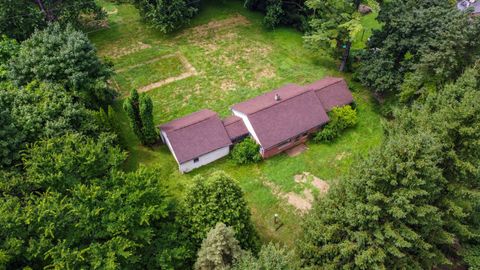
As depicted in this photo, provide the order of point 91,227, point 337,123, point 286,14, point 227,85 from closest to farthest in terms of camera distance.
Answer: point 91,227 < point 337,123 < point 227,85 < point 286,14

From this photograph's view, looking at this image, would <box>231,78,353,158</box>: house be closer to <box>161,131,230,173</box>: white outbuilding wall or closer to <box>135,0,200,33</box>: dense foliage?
<box>161,131,230,173</box>: white outbuilding wall

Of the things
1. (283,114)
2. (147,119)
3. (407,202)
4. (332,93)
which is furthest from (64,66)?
(407,202)

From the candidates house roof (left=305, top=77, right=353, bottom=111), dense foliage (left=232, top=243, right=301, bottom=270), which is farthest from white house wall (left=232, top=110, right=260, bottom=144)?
dense foliage (left=232, top=243, right=301, bottom=270)

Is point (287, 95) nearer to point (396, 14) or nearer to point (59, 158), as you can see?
point (396, 14)

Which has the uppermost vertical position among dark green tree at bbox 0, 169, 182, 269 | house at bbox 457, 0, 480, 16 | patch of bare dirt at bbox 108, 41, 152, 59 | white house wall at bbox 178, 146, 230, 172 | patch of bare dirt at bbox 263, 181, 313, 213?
house at bbox 457, 0, 480, 16

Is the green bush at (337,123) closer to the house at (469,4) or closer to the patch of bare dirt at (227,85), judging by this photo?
the patch of bare dirt at (227,85)

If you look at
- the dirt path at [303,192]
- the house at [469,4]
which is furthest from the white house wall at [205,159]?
the house at [469,4]

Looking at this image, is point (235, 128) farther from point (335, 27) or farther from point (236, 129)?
point (335, 27)
